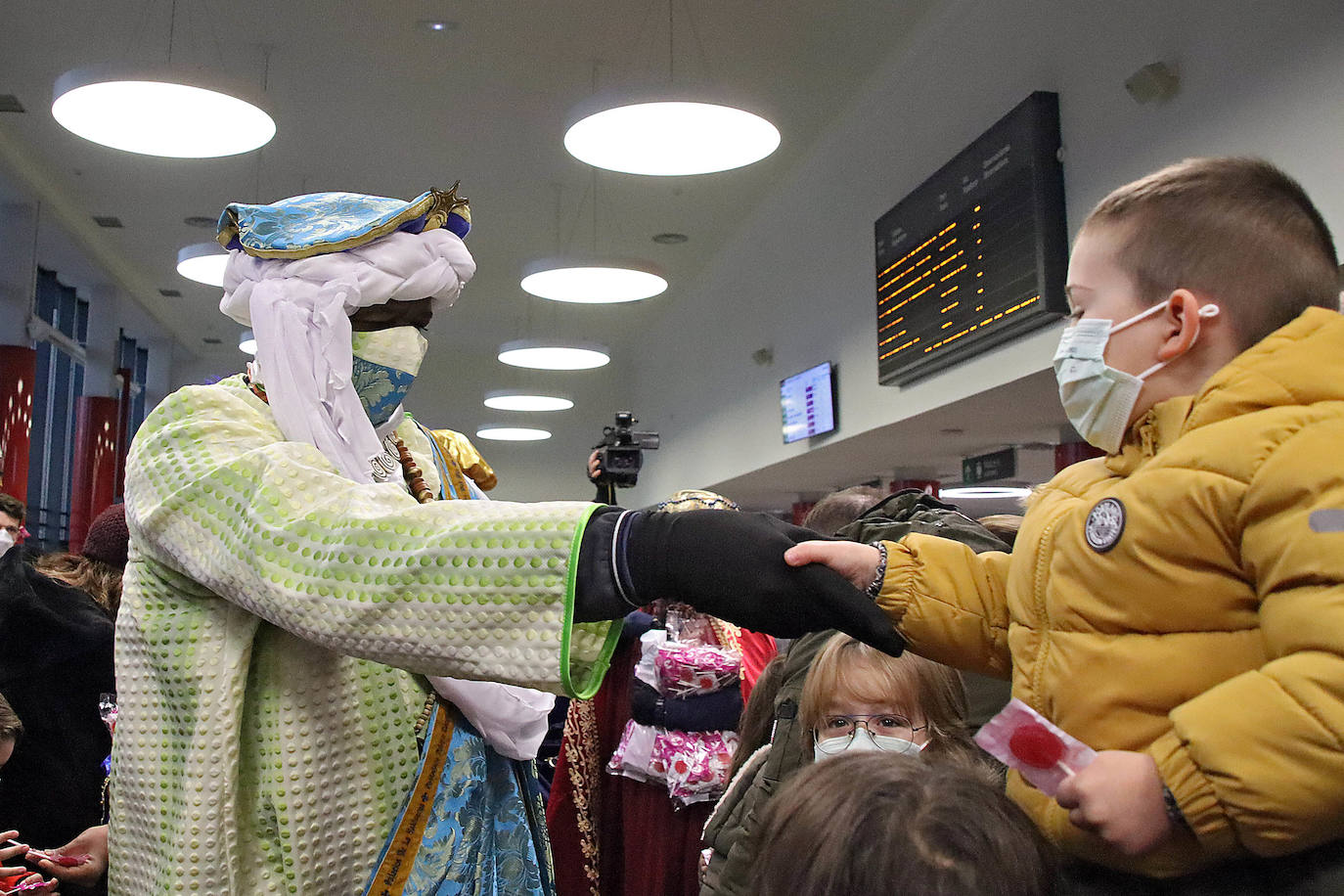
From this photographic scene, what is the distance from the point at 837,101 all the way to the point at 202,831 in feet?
24.0

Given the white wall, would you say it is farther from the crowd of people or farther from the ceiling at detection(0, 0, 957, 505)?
the crowd of people

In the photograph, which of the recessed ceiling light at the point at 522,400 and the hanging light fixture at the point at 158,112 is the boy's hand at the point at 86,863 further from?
the recessed ceiling light at the point at 522,400

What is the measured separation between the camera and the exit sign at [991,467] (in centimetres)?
883

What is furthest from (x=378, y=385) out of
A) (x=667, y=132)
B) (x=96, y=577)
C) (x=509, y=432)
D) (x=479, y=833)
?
(x=509, y=432)

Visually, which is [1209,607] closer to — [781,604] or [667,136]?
[781,604]

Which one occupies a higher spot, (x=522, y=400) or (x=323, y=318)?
(x=522, y=400)

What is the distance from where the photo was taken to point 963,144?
20.0 feet

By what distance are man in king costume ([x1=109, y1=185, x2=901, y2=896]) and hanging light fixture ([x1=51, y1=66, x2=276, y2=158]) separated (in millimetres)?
3911

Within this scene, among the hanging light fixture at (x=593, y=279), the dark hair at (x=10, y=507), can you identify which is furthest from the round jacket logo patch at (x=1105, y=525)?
the hanging light fixture at (x=593, y=279)

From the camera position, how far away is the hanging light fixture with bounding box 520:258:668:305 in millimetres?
7449

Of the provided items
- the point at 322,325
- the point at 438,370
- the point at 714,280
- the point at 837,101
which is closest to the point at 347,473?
the point at 322,325

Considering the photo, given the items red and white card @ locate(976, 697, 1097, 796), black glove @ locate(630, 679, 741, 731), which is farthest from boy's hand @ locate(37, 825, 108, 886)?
black glove @ locate(630, 679, 741, 731)

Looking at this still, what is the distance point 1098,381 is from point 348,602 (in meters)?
0.77

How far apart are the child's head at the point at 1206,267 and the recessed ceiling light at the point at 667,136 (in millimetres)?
3858
